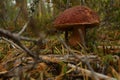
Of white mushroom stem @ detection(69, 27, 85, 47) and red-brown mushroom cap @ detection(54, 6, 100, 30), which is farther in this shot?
white mushroom stem @ detection(69, 27, 85, 47)

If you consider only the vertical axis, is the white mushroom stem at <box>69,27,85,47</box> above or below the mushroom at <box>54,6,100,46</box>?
below

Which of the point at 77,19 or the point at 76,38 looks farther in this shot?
the point at 76,38

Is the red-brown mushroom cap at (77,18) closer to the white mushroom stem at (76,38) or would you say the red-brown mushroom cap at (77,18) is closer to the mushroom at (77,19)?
the mushroom at (77,19)

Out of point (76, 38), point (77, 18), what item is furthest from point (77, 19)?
point (76, 38)

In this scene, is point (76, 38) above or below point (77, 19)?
below

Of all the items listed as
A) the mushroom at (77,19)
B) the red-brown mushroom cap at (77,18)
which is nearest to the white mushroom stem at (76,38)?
the mushroom at (77,19)

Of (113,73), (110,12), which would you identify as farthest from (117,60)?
(110,12)

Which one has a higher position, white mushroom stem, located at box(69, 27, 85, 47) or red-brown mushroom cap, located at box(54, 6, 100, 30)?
red-brown mushroom cap, located at box(54, 6, 100, 30)

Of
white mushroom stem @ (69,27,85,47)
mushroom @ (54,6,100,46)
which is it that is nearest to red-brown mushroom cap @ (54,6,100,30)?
mushroom @ (54,6,100,46)

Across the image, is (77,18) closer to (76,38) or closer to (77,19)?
(77,19)

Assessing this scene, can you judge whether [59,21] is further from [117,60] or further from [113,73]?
[113,73]

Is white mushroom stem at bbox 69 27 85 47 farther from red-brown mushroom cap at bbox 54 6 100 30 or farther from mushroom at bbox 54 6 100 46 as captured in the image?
red-brown mushroom cap at bbox 54 6 100 30

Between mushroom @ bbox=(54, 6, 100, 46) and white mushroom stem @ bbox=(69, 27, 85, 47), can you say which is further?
white mushroom stem @ bbox=(69, 27, 85, 47)
